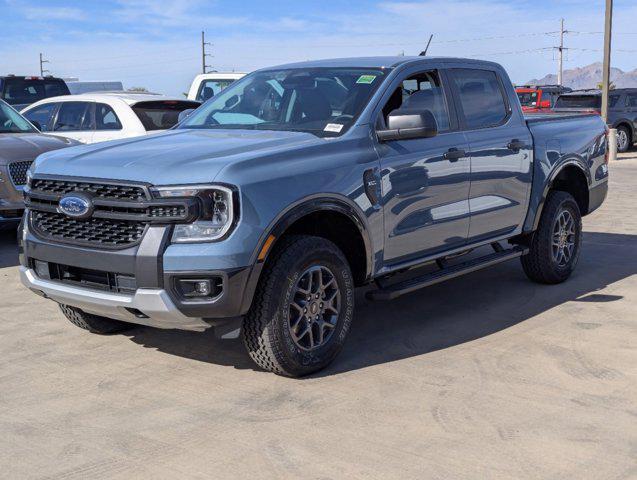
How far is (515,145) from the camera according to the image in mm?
6512

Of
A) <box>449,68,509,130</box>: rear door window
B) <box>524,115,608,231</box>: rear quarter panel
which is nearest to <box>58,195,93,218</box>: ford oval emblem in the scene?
<box>449,68,509,130</box>: rear door window

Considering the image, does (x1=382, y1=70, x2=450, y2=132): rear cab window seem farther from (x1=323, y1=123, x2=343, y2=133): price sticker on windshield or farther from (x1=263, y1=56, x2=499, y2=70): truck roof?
(x1=323, y1=123, x2=343, y2=133): price sticker on windshield

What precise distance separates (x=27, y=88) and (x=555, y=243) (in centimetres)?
1430

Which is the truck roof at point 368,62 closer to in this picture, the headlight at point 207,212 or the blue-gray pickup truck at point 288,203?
the blue-gray pickup truck at point 288,203

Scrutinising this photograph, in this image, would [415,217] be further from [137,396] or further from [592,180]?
[592,180]

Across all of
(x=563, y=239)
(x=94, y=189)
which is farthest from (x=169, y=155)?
(x=563, y=239)

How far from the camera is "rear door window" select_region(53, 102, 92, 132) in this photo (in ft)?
35.4

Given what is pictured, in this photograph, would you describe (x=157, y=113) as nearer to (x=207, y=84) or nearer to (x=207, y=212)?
(x=207, y=84)

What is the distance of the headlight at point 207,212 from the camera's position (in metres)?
4.34

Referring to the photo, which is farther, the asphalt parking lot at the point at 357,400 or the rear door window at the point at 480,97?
the rear door window at the point at 480,97

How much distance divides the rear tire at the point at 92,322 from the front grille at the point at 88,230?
2.84ft

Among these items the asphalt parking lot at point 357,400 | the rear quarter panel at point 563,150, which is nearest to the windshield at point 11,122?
the asphalt parking lot at point 357,400

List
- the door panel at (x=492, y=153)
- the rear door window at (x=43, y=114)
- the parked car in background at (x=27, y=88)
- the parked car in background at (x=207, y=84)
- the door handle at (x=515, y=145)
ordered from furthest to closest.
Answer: the parked car in background at (x=27, y=88) → the parked car in background at (x=207, y=84) → the rear door window at (x=43, y=114) → the door handle at (x=515, y=145) → the door panel at (x=492, y=153)

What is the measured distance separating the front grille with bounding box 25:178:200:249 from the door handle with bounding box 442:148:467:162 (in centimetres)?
211
